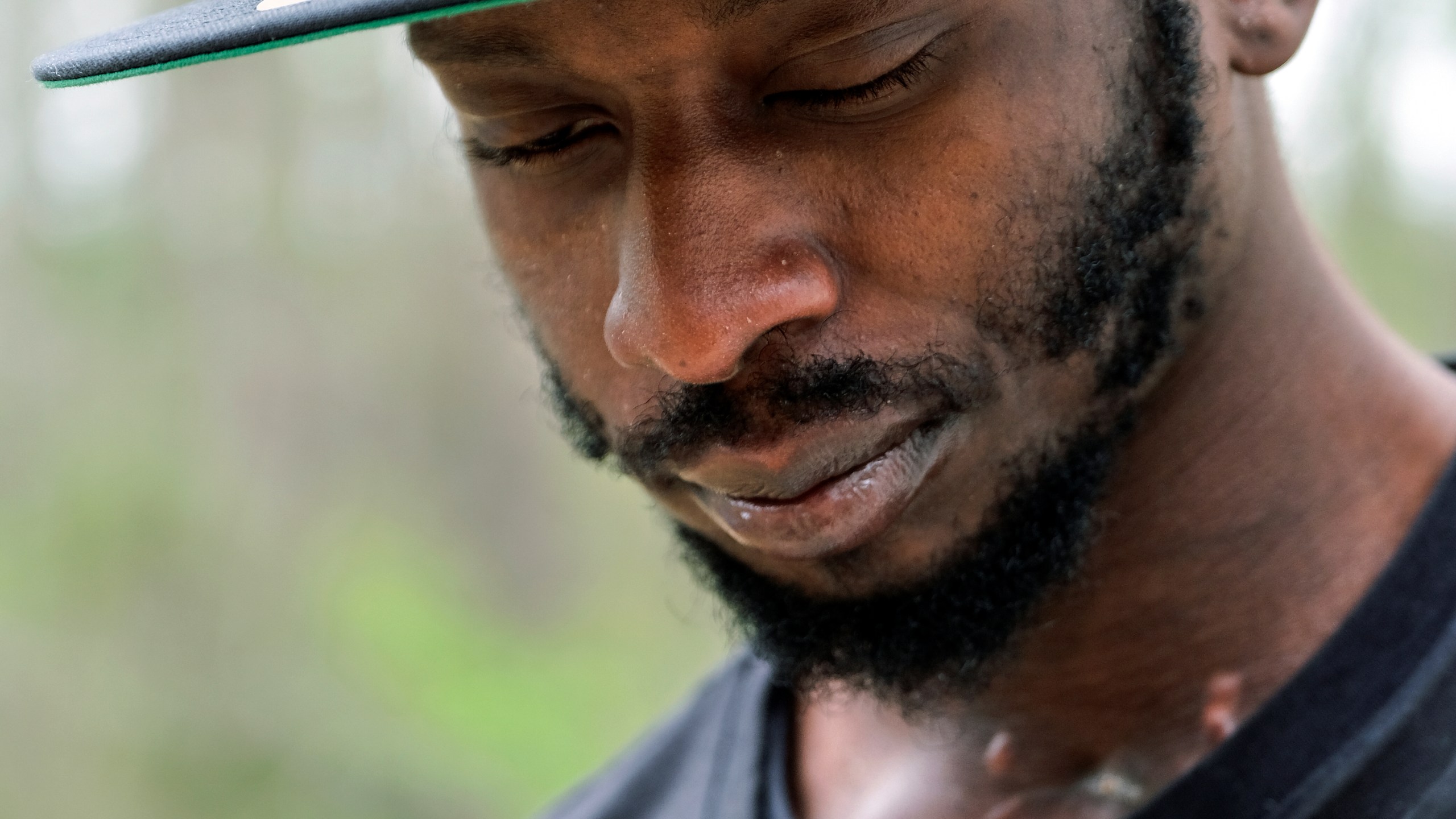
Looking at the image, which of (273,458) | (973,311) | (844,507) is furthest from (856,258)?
(273,458)

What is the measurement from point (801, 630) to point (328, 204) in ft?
13.0

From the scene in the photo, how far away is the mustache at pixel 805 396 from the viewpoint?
114 cm

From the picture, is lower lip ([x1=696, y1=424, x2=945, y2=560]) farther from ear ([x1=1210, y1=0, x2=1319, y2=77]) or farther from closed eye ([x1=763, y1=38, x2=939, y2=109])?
ear ([x1=1210, y1=0, x2=1319, y2=77])

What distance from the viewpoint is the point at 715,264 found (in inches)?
43.3

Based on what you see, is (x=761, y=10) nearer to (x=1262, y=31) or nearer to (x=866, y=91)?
(x=866, y=91)

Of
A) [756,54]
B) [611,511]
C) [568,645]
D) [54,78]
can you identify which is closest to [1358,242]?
[611,511]

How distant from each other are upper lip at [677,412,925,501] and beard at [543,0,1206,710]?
2 cm

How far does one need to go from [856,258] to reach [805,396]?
13 cm

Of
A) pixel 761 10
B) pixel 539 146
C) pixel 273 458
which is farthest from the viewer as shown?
pixel 273 458

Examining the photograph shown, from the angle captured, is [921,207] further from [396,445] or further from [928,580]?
[396,445]

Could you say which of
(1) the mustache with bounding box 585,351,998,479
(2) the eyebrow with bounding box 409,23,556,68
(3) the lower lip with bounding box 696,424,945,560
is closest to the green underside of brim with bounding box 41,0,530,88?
(2) the eyebrow with bounding box 409,23,556,68

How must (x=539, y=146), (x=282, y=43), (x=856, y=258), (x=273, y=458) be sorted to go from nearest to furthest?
1. (x=282, y=43)
2. (x=856, y=258)
3. (x=539, y=146)
4. (x=273, y=458)

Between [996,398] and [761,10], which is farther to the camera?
[996,398]

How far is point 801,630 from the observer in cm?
137
